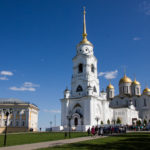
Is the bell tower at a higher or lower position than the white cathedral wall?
higher

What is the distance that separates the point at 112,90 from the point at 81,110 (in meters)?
31.6

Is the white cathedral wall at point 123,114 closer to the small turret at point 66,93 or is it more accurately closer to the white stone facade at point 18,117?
the small turret at point 66,93

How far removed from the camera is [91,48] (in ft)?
183

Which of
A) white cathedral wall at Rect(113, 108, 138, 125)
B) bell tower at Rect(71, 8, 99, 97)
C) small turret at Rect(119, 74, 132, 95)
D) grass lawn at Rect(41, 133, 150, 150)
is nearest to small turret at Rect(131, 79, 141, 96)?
small turret at Rect(119, 74, 132, 95)

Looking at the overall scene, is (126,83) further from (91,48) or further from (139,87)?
(91,48)

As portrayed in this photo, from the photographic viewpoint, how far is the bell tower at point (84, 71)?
5159cm

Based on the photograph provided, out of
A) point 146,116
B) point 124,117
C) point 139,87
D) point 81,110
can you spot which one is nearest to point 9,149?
point 81,110

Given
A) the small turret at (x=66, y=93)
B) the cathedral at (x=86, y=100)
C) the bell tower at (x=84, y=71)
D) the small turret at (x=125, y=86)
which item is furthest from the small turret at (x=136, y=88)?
the small turret at (x=66, y=93)

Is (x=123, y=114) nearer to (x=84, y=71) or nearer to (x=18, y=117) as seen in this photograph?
(x=84, y=71)

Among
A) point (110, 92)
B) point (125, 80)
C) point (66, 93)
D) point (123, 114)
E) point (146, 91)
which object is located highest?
point (125, 80)

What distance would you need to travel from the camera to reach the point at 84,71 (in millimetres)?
52844

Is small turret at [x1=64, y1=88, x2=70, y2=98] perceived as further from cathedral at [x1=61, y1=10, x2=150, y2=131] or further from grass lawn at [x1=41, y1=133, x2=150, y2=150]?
grass lawn at [x1=41, y1=133, x2=150, y2=150]

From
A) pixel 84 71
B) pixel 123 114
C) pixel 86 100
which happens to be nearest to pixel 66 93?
pixel 86 100

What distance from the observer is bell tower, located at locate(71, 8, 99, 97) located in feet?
169
